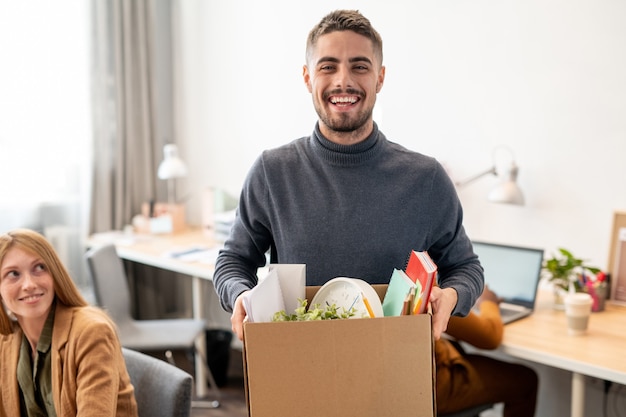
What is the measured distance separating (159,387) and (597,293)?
1.52 meters

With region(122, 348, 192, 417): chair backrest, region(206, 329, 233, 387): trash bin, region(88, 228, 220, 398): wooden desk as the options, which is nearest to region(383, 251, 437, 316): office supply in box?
region(122, 348, 192, 417): chair backrest

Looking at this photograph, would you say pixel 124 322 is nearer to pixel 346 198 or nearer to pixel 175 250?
pixel 175 250

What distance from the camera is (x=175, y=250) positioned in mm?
3357

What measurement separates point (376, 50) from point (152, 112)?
2790mm

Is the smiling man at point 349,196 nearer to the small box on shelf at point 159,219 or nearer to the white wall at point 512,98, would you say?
the white wall at point 512,98

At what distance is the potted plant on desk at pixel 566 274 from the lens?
7.68 feet

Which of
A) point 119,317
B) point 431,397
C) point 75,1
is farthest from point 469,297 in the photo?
point 75,1

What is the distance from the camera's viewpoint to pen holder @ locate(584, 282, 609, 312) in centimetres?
231

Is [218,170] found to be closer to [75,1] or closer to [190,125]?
[190,125]

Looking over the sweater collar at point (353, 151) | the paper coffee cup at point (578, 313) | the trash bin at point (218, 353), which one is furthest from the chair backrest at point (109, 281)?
the paper coffee cup at point (578, 313)

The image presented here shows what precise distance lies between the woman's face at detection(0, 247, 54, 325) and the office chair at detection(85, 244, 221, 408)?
1.08 metres

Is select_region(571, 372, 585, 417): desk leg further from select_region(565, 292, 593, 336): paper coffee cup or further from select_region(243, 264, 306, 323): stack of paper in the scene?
select_region(243, 264, 306, 323): stack of paper

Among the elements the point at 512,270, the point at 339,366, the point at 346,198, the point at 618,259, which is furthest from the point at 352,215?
the point at 618,259

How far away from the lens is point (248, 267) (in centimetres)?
145
